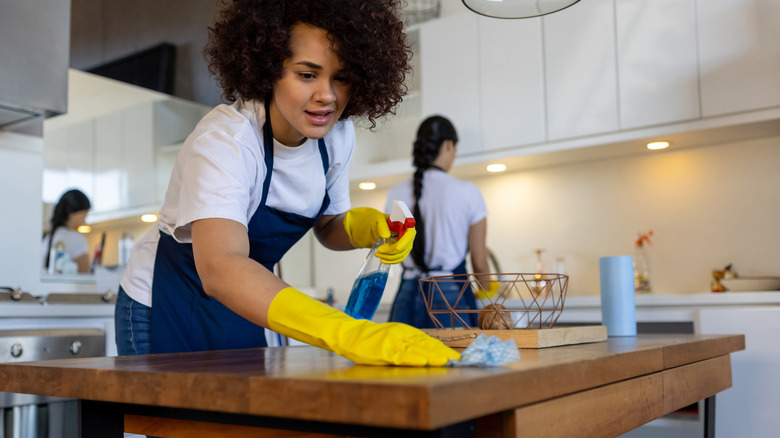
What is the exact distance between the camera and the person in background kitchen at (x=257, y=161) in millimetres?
1053

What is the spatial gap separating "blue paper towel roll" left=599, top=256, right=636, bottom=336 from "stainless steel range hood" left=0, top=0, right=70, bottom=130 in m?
1.89

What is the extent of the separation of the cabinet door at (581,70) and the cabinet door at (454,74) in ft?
1.15

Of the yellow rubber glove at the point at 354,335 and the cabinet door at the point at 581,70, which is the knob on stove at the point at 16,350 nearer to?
the yellow rubber glove at the point at 354,335

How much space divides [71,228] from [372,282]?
2.70 meters

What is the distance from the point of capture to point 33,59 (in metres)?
2.39

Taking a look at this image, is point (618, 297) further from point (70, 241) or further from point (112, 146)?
point (112, 146)

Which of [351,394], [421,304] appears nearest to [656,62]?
[421,304]

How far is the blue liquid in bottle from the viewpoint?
3.73ft

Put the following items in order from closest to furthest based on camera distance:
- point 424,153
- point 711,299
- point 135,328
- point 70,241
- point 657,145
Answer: point 135,328
point 711,299
point 424,153
point 657,145
point 70,241

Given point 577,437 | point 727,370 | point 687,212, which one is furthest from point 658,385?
point 687,212

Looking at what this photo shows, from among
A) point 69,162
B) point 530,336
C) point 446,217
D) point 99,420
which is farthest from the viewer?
point 69,162

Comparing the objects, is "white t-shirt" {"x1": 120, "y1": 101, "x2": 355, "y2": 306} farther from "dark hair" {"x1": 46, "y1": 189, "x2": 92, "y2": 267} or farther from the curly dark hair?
"dark hair" {"x1": 46, "y1": 189, "x2": 92, "y2": 267}

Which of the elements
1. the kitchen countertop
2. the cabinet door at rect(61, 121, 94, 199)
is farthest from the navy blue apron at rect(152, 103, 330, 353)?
the cabinet door at rect(61, 121, 94, 199)

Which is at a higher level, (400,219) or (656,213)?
(656,213)
